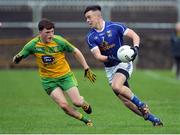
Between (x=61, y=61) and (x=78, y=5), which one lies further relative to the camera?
(x=78, y=5)

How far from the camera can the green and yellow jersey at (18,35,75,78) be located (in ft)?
44.4

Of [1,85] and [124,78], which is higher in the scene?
[124,78]

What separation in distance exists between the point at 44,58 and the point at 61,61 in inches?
11.8

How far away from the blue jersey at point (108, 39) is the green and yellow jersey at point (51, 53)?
0.52 meters

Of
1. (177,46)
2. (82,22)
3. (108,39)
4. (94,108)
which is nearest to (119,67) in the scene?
(108,39)

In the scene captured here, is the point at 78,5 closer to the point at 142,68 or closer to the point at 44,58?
the point at 142,68

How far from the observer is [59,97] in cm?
1344

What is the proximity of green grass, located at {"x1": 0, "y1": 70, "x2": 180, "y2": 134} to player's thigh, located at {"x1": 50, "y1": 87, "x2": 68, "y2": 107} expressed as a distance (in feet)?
1.35

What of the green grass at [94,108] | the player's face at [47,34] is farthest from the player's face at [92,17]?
the green grass at [94,108]

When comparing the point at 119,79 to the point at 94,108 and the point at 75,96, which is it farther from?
the point at 94,108

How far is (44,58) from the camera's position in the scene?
1359 cm

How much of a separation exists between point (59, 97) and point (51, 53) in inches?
Result: 30.2

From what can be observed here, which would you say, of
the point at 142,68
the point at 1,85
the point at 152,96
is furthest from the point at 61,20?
the point at 152,96

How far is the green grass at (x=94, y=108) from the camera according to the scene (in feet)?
42.6
